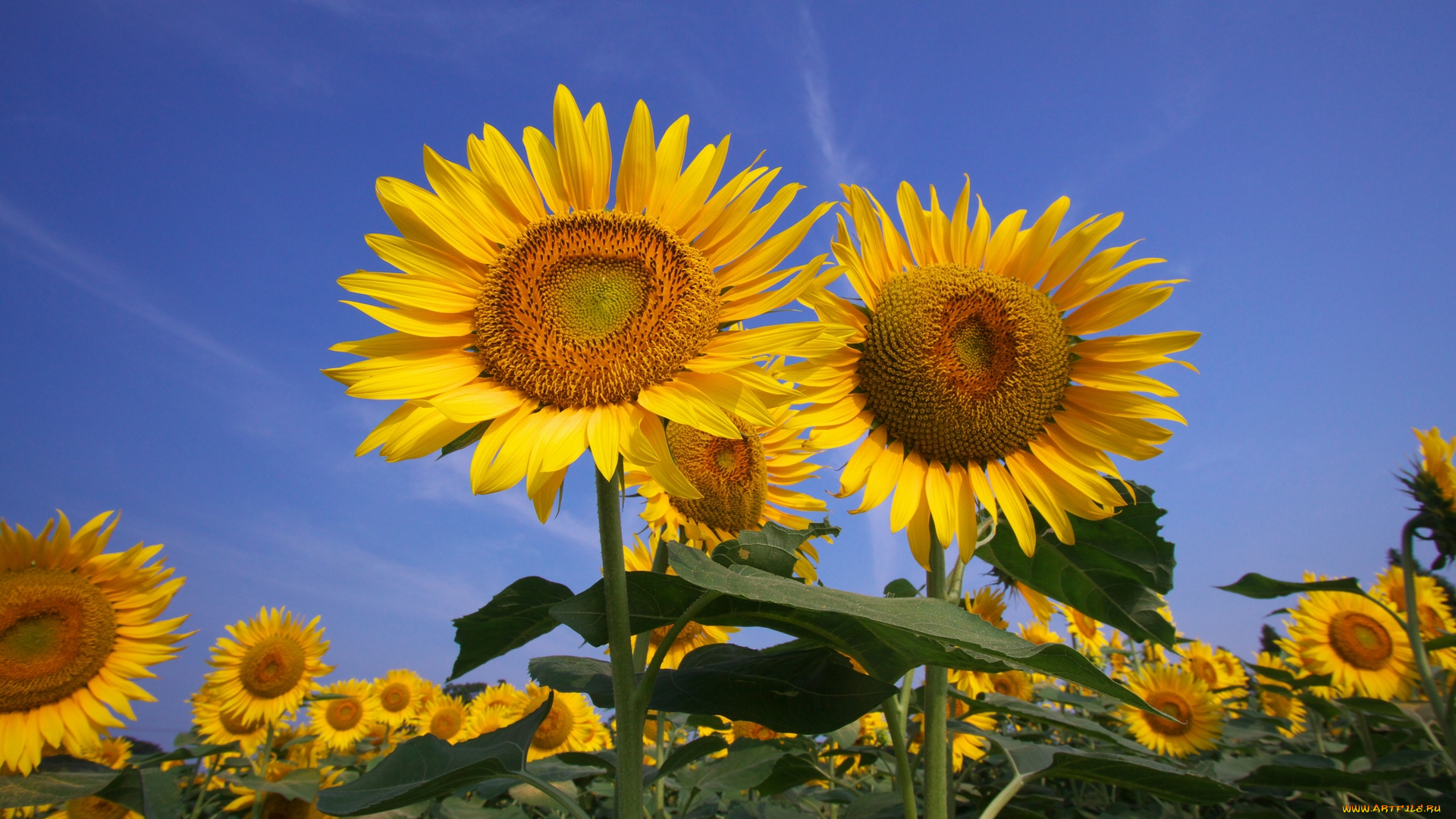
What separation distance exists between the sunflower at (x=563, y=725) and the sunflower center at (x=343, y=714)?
8.92 feet

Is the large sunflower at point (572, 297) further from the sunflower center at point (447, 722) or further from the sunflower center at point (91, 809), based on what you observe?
the sunflower center at point (447, 722)

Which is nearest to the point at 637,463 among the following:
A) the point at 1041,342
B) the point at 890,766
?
the point at 1041,342

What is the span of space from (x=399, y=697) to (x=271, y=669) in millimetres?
2384

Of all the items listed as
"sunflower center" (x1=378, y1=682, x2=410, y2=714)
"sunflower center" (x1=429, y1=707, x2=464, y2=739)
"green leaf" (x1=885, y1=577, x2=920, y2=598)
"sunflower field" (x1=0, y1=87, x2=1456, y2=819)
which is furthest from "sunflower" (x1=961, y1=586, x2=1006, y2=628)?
"sunflower center" (x1=378, y1=682, x2=410, y2=714)

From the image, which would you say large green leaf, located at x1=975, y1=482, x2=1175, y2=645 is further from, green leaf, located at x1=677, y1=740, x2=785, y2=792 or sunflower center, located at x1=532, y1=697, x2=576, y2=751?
sunflower center, located at x1=532, y1=697, x2=576, y2=751

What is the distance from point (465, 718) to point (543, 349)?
6.26 m

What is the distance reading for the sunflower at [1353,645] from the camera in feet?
18.3

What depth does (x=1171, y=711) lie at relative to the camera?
5.57 m

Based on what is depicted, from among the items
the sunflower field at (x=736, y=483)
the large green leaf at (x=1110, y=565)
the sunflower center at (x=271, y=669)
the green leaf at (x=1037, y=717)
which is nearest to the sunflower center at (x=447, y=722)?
the sunflower center at (x=271, y=669)

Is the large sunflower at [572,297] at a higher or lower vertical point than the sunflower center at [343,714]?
higher

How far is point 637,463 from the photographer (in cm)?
176

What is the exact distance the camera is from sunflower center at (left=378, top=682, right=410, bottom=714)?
865 cm

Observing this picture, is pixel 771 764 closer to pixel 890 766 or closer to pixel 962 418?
pixel 890 766

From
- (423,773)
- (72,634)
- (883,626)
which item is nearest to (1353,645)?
(883,626)
